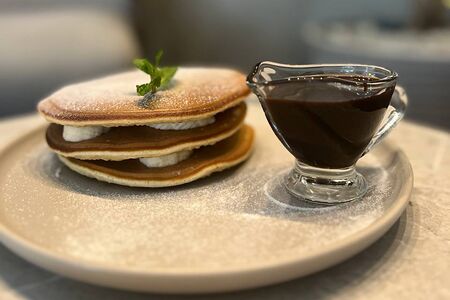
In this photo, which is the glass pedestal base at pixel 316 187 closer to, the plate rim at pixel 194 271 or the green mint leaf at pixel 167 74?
the plate rim at pixel 194 271

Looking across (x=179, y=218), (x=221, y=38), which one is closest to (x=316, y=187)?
(x=179, y=218)

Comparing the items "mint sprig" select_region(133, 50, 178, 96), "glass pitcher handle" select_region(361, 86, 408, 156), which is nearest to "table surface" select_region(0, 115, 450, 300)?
"glass pitcher handle" select_region(361, 86, 408, 156)

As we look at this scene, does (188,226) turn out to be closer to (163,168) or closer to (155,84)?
(163,168)

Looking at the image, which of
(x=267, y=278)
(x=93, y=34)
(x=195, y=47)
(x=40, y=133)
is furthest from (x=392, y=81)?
(x=195, y=47)

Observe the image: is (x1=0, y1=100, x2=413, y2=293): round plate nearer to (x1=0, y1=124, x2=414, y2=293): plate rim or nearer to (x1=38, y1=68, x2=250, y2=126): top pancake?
(x1=0, y1=124, x2=414, y2=293): plate rim

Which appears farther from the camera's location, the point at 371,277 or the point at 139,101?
the point at 139,101

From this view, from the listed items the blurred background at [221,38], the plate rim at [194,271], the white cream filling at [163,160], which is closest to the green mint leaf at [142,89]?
the white cream filling at [163,160]
